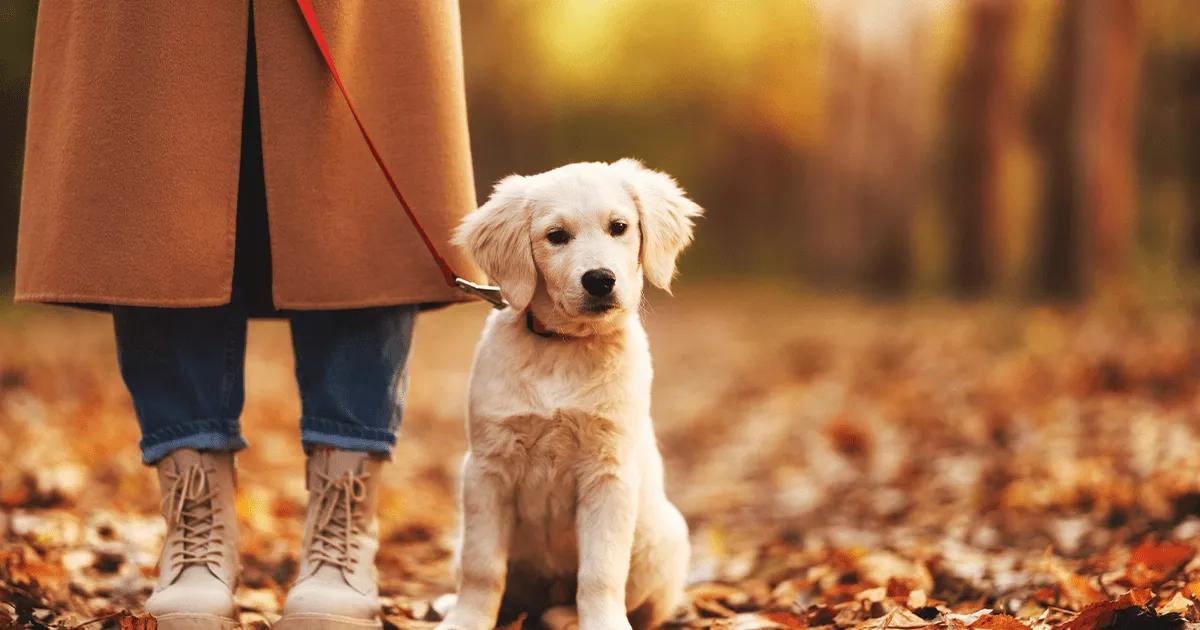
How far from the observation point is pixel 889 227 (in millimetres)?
18328

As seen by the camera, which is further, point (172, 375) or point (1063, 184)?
point (1063, 184)

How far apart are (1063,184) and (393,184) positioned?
40.0 ft

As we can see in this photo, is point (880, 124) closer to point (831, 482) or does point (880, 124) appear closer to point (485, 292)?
point (831, 482)

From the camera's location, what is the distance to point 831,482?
6242mm

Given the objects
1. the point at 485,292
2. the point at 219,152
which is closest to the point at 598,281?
the point at 485,292

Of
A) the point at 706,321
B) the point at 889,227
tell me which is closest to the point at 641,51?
the point at 889,227

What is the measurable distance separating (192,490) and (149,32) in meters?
1.22

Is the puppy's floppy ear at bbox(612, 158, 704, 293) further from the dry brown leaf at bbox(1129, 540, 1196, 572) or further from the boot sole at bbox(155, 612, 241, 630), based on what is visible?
the dry brown leaf at bbox(1129, 540, 1196, 572)

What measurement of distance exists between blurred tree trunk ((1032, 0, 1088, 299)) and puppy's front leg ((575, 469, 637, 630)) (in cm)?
1164

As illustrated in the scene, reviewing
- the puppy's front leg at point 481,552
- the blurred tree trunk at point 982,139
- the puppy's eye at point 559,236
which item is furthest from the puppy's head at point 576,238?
the blurred tree trunk at point 982,139

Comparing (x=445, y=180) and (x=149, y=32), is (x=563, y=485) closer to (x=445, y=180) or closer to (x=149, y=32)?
(x=445, y=180)

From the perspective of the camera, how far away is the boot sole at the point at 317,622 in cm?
296

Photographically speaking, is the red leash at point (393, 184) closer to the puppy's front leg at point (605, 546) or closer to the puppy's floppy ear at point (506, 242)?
the puppy's floppy ear at point (506, 242)

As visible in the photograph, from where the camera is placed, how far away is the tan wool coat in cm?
299
